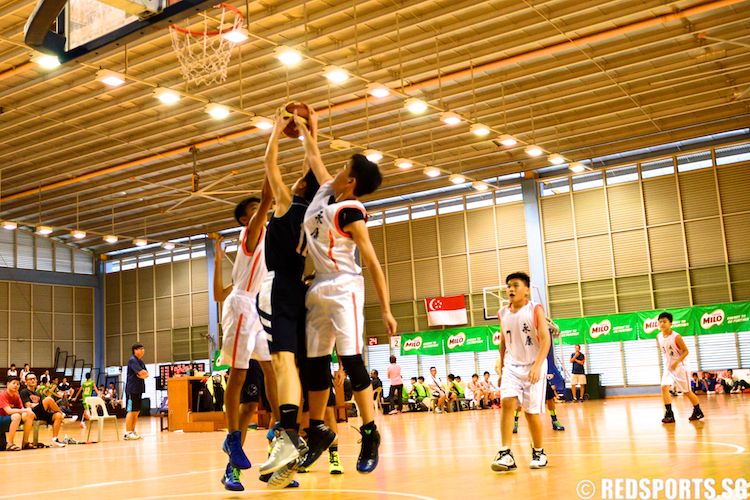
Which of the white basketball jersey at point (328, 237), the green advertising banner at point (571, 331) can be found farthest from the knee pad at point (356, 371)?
the green advertising banner at point (571, 331)

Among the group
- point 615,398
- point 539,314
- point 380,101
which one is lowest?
point 615,398

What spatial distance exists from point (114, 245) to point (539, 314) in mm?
36869

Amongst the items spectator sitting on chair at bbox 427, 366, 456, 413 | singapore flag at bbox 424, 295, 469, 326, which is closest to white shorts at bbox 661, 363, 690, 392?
spectator sitting on chair at bbox 427, 366, 456, 413

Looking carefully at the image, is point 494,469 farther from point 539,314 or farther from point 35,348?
point 35,348

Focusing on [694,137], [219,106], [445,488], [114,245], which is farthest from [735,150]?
[114,245]

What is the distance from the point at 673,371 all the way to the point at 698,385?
15.4 metres

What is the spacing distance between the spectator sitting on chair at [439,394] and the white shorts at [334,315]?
72.6ft

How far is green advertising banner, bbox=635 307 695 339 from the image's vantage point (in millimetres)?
26909

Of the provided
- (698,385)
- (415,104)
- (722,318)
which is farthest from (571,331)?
(415,104)

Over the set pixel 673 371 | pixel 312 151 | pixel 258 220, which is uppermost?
pixel 312 151

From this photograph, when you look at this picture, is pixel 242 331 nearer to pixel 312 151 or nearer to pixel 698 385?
pixel 312 151

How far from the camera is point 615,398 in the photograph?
91.7 feet

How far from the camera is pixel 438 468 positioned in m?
7.21

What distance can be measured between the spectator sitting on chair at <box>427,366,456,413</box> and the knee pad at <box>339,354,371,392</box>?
22.1 metres
